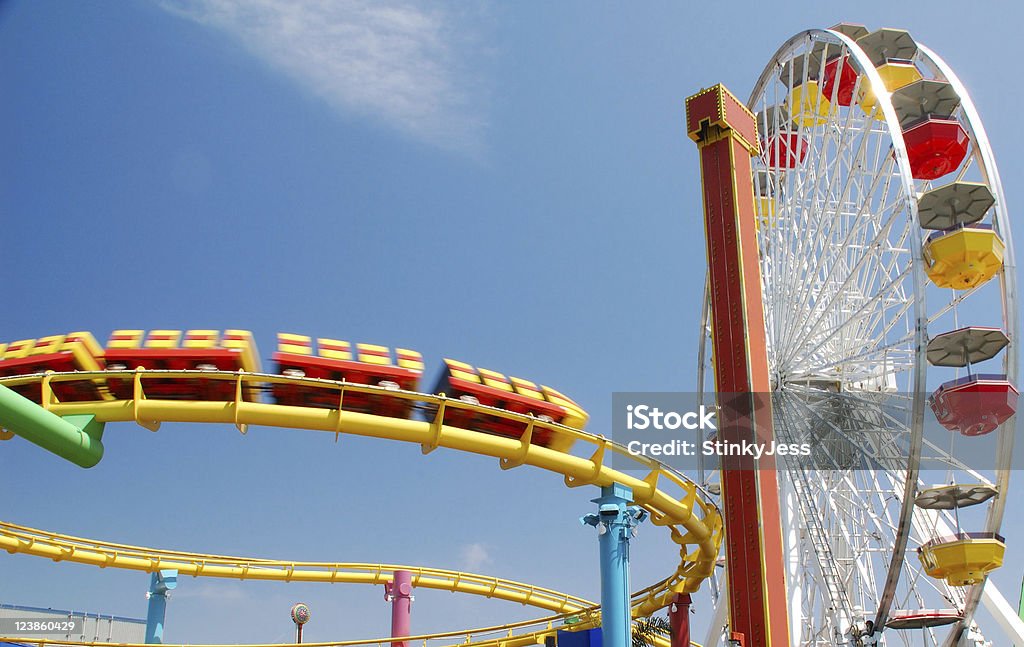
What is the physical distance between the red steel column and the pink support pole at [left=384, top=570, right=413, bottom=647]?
797cm

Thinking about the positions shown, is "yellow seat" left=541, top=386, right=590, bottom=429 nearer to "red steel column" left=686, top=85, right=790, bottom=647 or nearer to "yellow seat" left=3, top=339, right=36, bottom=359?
"red steel column" left=686, top=85, right=790, bottom=647

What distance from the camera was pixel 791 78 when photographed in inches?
981

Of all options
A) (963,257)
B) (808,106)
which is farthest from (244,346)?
(808,106)

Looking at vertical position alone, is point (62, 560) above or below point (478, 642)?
above

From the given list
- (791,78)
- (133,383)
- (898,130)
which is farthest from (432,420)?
(791,78)

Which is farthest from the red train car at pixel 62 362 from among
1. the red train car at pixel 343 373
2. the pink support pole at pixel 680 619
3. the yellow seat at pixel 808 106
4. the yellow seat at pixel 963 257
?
the yellow seat at pixel 808 106

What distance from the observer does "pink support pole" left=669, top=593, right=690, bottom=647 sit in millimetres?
22391

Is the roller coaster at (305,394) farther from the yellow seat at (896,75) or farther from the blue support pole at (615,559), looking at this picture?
the yellow seat at (896,75)

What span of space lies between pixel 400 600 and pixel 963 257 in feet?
49.2

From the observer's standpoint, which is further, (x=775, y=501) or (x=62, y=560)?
(x=62, y=560)

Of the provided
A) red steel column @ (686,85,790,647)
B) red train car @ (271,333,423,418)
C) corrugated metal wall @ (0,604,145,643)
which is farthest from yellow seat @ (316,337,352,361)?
corrugated metal wall @ (0,604,145,643)

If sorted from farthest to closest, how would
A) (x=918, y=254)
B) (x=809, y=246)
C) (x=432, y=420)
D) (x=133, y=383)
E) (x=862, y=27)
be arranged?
(x=862, y=27), (x=809, y=246), (x=918, y=254), (x=432, y=420), (x=133, y=383)

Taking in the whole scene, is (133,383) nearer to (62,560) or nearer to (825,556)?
(62,560)

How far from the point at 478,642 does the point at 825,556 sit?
8162 mm
